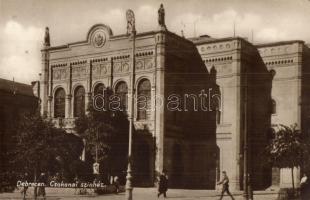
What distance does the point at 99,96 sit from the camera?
4331 cm

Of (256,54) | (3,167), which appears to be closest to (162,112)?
(256,54)

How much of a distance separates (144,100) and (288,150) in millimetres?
13071

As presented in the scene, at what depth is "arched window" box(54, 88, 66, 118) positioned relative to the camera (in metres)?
47.1

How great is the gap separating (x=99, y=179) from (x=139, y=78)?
8462 mm

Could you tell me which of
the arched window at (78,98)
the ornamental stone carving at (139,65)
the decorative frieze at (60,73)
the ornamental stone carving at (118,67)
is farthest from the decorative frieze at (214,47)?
the decorative frieze at (60,73)

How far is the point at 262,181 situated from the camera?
141 ft

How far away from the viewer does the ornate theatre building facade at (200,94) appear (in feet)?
135

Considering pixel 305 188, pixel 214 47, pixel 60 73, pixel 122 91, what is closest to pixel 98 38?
pixel 122 91

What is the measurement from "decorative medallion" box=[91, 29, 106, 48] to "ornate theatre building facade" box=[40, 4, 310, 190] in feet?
0.25

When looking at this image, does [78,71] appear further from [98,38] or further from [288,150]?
[288,150]

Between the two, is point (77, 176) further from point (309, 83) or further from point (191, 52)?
point (309, 83)

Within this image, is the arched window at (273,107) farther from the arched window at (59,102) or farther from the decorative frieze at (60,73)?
the arched window at (59,102)

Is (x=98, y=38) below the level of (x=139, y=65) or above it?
above

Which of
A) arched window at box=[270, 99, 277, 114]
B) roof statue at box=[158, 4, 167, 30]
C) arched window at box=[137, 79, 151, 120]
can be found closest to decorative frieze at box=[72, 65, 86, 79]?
arched window at box=[137, 79, 151, 120]
